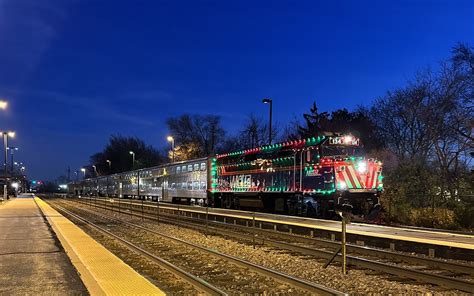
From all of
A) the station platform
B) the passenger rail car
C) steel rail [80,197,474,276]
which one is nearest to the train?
the passenger rail car

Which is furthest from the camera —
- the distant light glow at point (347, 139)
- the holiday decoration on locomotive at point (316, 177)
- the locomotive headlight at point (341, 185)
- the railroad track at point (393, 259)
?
the distant light glow at point (347, 139)

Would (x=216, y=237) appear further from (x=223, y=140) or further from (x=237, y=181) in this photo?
(x=223, y=140)

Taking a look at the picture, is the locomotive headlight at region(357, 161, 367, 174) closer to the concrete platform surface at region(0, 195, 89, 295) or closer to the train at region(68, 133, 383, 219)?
the train at region(68, 133, 383, 219)

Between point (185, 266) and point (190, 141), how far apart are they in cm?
6659

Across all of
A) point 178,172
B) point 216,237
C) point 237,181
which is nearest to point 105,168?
point 178,172

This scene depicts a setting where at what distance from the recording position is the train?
68.5ft

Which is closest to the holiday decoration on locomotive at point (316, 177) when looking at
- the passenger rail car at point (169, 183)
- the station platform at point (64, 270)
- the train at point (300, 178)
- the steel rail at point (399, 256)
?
the train at point (300, 178)

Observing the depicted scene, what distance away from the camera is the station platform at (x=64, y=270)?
28.3 ft

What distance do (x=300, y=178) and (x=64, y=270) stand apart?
13434 mm

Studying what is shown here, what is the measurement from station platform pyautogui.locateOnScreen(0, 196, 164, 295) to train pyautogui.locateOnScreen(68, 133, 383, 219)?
10.1 metres

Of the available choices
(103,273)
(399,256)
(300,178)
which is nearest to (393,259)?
(399,256)

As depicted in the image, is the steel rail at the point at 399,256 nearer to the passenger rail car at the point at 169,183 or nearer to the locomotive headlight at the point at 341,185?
the locomotive headlight at the point at 341,185

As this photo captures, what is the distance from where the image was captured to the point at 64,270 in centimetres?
1076

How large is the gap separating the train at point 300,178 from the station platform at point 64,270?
10146mm
